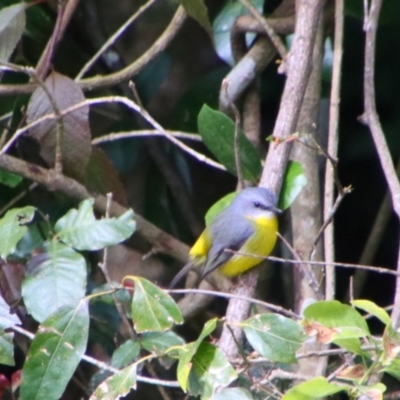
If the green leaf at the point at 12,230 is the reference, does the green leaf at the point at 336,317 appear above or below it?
above

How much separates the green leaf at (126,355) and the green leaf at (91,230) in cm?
35

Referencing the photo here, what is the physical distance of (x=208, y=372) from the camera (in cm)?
188

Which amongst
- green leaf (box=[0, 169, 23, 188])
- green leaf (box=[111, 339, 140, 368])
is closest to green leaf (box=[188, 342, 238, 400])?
green leaf (box=[111, 339, 140, 368])

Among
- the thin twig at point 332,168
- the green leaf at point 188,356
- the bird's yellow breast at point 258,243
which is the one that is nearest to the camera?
the green leaf at point 188,356

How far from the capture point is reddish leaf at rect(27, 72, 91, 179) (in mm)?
2793

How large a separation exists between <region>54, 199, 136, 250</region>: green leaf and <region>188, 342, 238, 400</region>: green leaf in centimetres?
61

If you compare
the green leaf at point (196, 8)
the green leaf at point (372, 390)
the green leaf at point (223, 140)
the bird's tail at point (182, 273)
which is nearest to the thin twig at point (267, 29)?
the green leaf at point (196, 8)

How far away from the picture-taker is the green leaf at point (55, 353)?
2.14 metres

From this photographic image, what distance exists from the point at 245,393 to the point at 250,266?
1583 mm

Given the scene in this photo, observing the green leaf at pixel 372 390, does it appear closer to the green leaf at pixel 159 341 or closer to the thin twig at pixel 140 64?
the green leaf at pixel 159 341

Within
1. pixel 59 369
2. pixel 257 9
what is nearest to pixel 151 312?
pixel 59 369

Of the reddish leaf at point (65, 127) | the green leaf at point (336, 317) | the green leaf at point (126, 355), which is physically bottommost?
the green leaf at point (126, 355)

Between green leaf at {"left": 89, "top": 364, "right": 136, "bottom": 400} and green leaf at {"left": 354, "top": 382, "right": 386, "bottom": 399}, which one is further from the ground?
green leaf at {"left": 354, "top": 382, "right": 386, "bottom": 399}

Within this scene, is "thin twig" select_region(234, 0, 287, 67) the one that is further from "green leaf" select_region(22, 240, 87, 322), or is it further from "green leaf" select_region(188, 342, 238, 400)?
"green leaf" select_region(188, 342, 238, 400)
